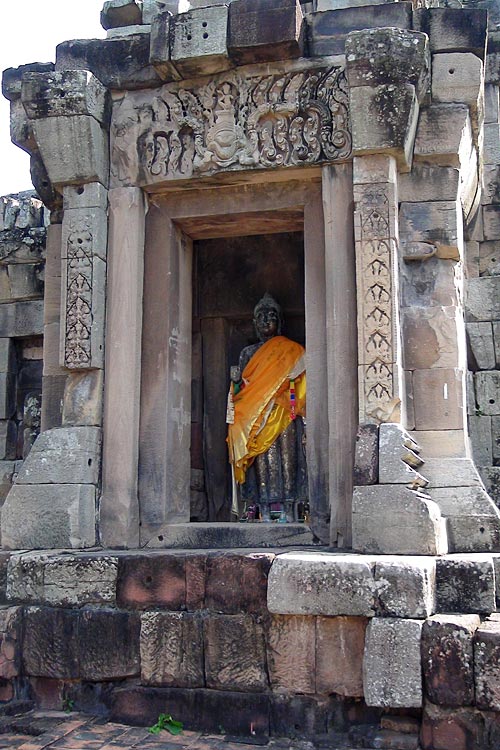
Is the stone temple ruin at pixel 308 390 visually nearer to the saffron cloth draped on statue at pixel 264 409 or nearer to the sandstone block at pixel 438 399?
the sandstone block at pixel 438 399

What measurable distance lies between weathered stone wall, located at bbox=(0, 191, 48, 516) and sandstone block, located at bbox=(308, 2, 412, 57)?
4.51m

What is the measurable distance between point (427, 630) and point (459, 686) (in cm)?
33

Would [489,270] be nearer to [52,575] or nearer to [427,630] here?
[427,630]

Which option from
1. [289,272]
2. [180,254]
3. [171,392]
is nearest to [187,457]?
[171,392]

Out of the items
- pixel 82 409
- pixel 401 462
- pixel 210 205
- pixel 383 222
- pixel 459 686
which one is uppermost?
pixel 210 205

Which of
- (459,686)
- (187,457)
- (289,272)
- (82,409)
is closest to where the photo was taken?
(459,686)

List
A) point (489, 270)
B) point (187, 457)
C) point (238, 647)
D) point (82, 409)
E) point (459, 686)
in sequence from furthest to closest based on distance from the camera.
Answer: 1. point (489, 270)
2. point (187, 457)
3. point (82, 409)
4. point (238, 647)
5. point (459, 686)

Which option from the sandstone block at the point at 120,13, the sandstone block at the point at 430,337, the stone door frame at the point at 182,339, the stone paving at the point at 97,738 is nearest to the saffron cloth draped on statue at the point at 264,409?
the stone door frame at the point at 182,339

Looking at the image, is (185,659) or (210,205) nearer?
(185,659)

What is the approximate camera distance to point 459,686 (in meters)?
4.65

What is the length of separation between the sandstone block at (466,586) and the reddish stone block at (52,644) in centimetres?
240

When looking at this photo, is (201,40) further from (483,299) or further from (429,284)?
(483,299)

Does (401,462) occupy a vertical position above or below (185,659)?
above

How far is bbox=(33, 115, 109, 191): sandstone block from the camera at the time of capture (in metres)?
6.82
